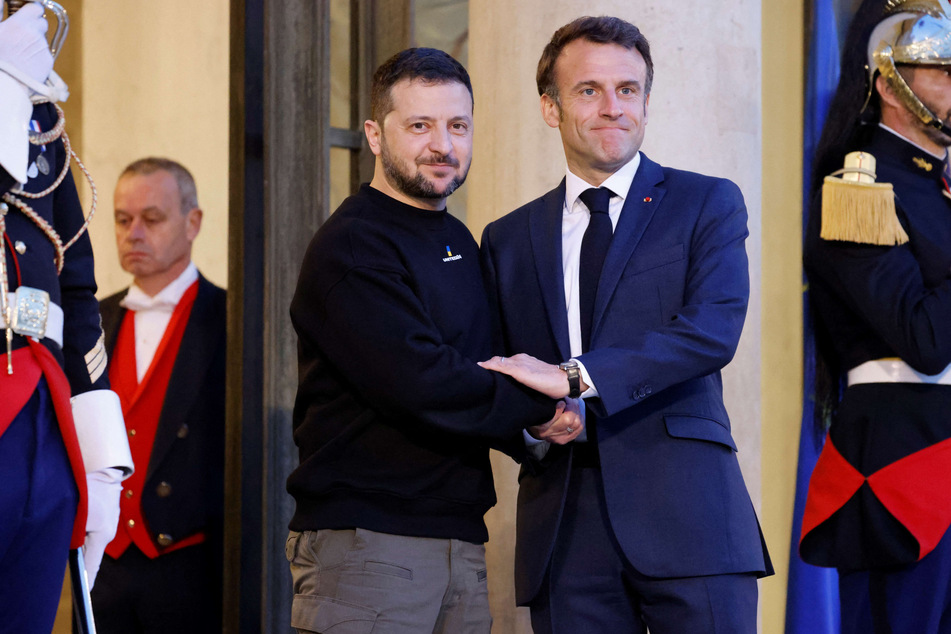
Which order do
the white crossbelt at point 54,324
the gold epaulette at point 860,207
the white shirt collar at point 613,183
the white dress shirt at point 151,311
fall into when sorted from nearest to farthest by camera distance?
the white crossbelt at point 54,324, the white shirt collar at point 613,183, the gold epaulette at point 860,207, the white dress shirt at point 151,311

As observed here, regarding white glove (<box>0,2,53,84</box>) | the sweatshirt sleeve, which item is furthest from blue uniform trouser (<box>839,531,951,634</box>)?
white glove (<box>0,2,53,84</box>)

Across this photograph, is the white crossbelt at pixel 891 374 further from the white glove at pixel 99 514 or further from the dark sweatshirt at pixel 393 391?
the white glove at pixel 99 514

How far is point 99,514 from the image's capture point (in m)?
2.14

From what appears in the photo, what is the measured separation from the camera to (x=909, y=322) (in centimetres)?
292

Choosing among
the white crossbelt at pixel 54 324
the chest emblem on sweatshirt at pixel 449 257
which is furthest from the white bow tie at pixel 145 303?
the white crossbelt at pixel 54 324

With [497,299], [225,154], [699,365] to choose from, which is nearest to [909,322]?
[699,365]

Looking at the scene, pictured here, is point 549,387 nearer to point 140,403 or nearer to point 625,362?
point 625,362

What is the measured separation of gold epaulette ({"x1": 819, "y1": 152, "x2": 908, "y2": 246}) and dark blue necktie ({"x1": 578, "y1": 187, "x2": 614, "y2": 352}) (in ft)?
2.61

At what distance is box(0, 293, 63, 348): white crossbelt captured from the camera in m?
2.11

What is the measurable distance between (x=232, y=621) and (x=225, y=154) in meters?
1.73

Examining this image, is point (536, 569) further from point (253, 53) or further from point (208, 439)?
point (253, 53)

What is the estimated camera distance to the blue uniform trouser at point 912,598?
9.53 feet

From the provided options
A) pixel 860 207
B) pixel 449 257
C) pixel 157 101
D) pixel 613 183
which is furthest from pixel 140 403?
pixel 860 207

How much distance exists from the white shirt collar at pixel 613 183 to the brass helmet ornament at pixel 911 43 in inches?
36.7
